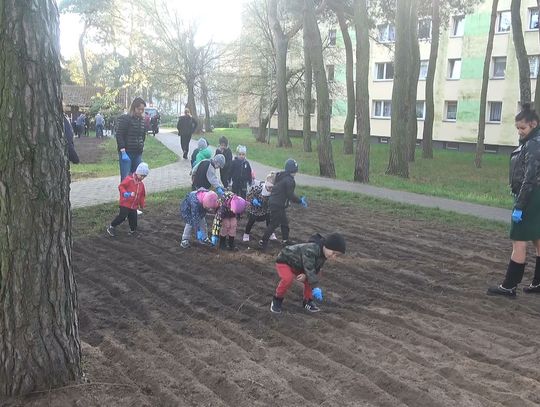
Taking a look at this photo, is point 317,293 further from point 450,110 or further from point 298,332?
point 450,110

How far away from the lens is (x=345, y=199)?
1259cm

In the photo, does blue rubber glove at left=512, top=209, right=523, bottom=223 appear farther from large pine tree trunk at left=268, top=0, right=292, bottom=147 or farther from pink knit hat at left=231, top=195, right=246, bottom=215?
large pine tree trunk at left=268, top=0, right=292, bottom=147

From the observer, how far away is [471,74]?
125ft

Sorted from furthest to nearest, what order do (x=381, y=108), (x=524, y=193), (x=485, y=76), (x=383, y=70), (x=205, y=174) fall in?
(x=383, y=70) < (x=381, y=108) < (x=485, y=76) < (x=205, y=174) < (x=524, y=193)

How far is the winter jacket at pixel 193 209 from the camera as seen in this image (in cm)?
757

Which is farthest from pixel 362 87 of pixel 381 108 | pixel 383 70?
pixel 383 70

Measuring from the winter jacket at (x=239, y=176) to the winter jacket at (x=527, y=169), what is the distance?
516 centimetres

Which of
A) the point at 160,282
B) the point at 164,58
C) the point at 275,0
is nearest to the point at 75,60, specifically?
the point at 164,58

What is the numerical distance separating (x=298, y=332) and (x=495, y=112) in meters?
36.8

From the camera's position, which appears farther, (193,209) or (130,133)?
(130,133)

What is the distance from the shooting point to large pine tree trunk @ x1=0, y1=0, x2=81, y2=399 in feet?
10.4

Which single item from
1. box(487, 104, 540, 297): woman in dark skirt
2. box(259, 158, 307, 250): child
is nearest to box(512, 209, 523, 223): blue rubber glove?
box(487, 104, 540, 297): woman in dark skirt

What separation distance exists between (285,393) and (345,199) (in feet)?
30.2

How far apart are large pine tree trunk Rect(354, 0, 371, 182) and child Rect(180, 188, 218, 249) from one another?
8.95 metres
